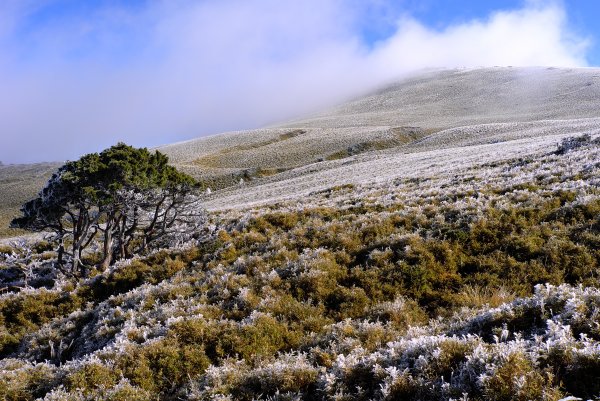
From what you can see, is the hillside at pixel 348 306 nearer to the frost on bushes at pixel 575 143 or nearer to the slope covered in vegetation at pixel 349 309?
the slope covered in vegetation at pixel 349 309

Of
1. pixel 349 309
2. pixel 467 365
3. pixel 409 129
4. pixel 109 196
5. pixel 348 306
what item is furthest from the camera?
pixel 409 129

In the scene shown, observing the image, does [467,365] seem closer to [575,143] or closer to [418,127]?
[575,143]

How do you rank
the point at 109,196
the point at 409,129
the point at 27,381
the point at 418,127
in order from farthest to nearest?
1. the point at 418,127
2. the point at 409,129
3. the point at 109,196
4. the point at 27,381

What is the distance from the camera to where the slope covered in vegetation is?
19.6ft

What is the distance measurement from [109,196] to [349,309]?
1128 centimetres

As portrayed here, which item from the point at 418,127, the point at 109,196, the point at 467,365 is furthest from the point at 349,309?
the point at 418,127

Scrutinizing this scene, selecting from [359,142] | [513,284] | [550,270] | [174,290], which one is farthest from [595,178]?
[359,142]

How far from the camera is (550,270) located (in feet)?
32.3

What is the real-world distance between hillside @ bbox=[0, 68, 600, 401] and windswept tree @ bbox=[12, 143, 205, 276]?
1616 millimetres

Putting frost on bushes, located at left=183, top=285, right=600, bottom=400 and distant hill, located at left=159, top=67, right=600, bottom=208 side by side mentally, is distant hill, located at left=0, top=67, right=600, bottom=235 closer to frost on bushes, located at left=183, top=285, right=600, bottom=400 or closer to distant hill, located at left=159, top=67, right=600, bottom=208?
distant hill, located at left=159, top=67, right=600, bottom=208

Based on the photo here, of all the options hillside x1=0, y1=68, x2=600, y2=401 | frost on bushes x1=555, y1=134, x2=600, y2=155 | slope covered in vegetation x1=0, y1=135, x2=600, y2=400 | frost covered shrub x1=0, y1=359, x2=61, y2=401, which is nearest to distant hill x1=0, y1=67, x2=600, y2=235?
frost on bushes x1=555, y1=134, x2=600, y2=155

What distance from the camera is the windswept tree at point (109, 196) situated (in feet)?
53.7

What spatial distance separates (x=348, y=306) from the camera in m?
9.82

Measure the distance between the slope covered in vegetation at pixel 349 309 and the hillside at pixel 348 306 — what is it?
0.04 m
